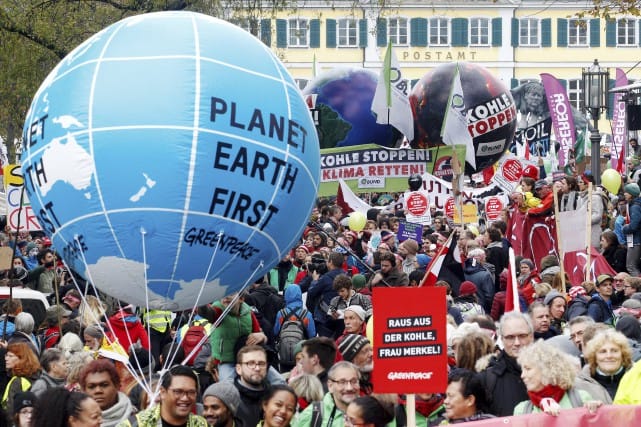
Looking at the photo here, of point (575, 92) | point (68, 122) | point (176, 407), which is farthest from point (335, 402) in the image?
point (575, 92)

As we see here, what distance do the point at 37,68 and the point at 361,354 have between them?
58.6 ft

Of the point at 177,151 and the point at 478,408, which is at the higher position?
the point at 177,151

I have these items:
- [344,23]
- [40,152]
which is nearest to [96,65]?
[40,152]

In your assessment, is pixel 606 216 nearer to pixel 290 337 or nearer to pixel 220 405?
pixel 290 337

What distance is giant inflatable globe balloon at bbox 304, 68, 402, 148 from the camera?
2702cm

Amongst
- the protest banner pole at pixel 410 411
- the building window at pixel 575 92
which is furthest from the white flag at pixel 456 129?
the building window at pixel 575 92

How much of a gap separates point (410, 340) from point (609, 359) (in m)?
1.44

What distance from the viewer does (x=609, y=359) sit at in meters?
8.56

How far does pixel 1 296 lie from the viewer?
1566 centimetres

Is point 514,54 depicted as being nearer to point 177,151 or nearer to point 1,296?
point 1,296

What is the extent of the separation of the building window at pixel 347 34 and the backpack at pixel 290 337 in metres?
69.9

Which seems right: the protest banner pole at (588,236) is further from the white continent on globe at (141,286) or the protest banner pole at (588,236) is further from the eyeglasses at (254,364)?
the white continent on globe at (141,286)

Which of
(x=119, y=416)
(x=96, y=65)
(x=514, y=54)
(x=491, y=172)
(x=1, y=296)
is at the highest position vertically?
(x=514, y=54)

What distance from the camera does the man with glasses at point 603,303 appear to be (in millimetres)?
12266
